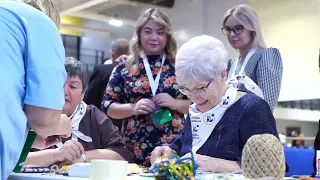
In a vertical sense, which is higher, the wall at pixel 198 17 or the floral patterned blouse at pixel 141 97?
the wall at pixel 198 17

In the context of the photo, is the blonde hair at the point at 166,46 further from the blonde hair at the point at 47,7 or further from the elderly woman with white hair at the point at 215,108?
the blonde hair at the point at 47,7

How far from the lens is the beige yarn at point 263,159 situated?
108 cm

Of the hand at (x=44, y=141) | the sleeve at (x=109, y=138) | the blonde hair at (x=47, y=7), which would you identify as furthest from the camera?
the sleeve at (x=109, y=138)

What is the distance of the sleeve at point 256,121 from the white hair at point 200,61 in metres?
0.19

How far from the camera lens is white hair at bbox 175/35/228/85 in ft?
5.94

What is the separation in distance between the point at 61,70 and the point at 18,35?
0.14 metres

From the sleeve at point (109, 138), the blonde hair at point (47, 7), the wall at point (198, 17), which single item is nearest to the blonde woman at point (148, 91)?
the sleeve at point (109, 138)

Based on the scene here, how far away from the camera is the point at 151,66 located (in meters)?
2.53

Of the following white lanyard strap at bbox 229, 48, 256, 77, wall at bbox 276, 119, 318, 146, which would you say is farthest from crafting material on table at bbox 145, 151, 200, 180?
wall at bbox 276, 119, 318, 146

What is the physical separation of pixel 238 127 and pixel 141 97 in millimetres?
839

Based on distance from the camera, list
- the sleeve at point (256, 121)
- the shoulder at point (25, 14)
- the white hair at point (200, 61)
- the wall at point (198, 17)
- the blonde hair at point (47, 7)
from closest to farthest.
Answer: the shoulder at point (25, 14) → the blonde hair at point (47, 7) → the sleeve at point (256, 121) → the white hair at point (200, 61) → the wall at point (198, 17)

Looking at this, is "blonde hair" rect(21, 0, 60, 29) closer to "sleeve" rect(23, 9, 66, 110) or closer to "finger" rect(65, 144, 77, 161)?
"sleeve" rect(23, 9, 66, 110)

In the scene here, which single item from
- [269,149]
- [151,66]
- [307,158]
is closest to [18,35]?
[269,149]

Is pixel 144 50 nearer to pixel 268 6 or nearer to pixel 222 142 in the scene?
pixel 222 142
